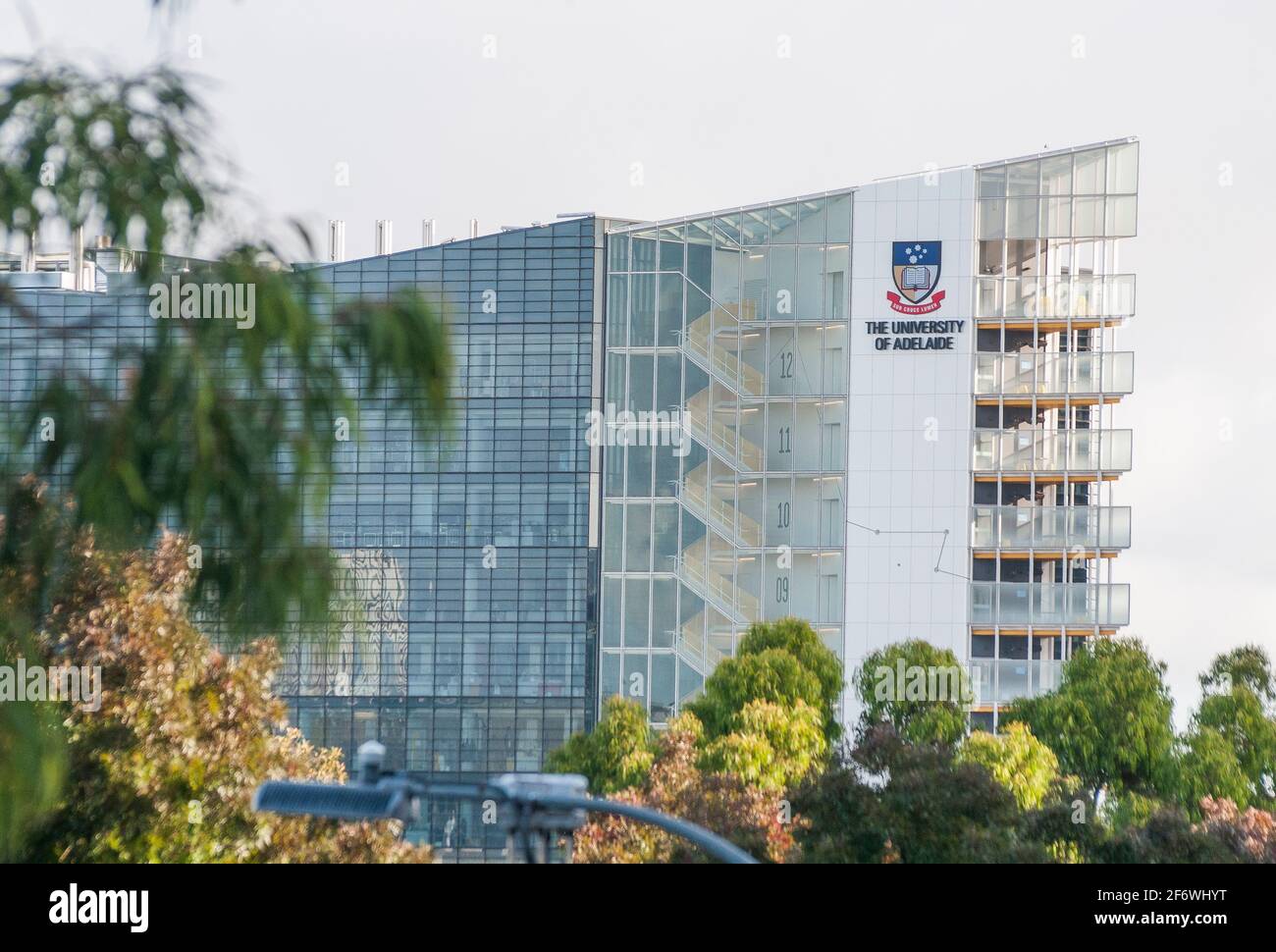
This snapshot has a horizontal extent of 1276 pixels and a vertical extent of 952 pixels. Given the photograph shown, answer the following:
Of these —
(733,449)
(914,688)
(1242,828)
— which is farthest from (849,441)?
(1242,828)

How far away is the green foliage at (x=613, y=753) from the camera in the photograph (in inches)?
1603

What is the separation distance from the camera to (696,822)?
30.9 metres

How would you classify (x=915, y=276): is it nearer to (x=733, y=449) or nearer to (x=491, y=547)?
(x=733, y=449)

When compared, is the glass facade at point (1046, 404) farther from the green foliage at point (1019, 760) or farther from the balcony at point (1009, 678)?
the green foliage at point (1019, 760)

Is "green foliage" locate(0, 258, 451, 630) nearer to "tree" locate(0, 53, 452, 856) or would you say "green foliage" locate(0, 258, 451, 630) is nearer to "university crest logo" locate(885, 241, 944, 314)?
"tree" locate(0, 53, 452, 856)

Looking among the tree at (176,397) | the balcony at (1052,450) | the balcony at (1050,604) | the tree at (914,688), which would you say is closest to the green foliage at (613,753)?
the tree at (914,688)

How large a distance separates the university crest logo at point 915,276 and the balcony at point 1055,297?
→ 1306mm

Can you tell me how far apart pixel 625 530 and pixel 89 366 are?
4958 cm

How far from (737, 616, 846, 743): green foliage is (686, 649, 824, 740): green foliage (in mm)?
761

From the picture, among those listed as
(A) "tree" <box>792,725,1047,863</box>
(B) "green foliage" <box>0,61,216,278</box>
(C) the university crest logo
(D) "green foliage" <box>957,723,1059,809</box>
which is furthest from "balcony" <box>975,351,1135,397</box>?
(B) "green foliage" <box>0,61,216,278</box>

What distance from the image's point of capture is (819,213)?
55812 mm

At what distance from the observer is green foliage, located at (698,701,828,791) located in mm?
35844

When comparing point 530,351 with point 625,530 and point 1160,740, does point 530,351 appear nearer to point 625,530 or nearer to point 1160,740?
point 625,530
